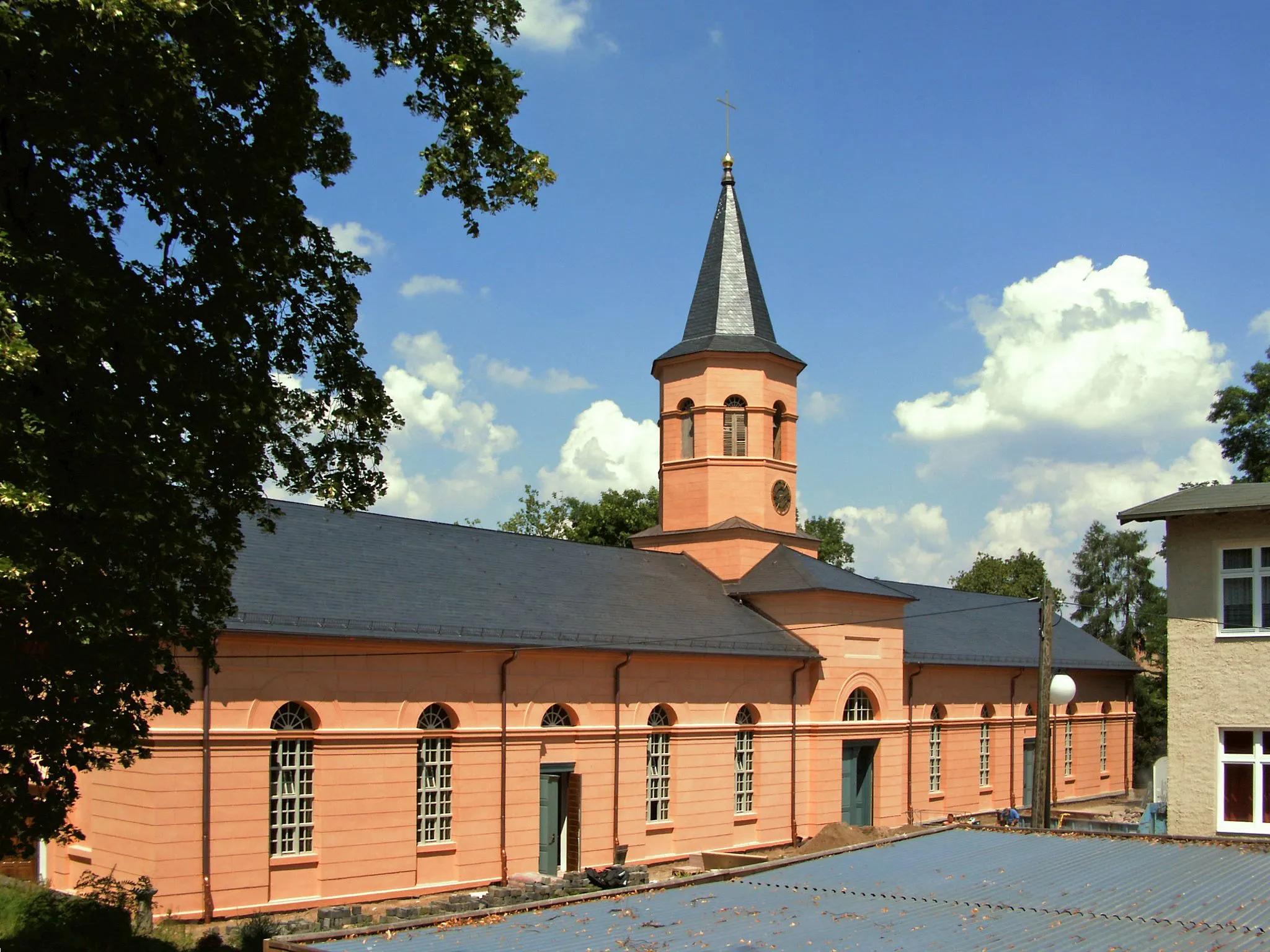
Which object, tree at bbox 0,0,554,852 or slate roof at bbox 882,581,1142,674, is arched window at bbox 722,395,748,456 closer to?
slate roof at bbox 882,581,1142,674

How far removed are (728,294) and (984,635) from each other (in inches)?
603

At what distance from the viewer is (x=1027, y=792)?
42.9 meters

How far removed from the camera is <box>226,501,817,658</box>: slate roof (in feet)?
75.9

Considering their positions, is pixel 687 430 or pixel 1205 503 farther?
pixel 687 430

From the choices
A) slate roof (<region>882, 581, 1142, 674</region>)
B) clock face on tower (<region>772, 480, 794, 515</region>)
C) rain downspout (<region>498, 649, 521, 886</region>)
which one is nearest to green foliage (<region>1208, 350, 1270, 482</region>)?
slate roof (<region>882, 581, 1142, 674</region>)

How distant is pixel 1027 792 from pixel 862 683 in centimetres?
1288

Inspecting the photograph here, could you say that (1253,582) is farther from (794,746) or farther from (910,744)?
(910,744)

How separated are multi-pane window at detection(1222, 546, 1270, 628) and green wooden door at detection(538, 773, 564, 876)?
1313cm

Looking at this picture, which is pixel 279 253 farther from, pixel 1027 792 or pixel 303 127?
pixel 1027 792

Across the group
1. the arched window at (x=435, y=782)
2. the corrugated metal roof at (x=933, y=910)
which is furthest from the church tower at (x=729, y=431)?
the corrugated metal roof at (x=933, y=910)

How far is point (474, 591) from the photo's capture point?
26688 millimetres

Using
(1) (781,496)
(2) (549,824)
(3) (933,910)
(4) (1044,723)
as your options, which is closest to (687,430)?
(1) (781,496)

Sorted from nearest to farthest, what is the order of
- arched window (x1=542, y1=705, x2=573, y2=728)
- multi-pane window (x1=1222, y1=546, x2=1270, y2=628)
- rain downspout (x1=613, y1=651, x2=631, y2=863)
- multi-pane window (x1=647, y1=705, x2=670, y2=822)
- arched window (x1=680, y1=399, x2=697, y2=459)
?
multi-pane window (x1=1222, y1=546, x2=1270, y2=628), arched window (x1=542, y1=705, x2=573, y2=728), rain downspout (x1=613, y1=651, x2=631, y2=863), multi-pane window (x1=647, y1=705, x2=670, y2=822), arched window (x1=680, y1=399, x2=697, y2=459)

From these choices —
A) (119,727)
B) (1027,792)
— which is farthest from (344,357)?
(1027,792)
